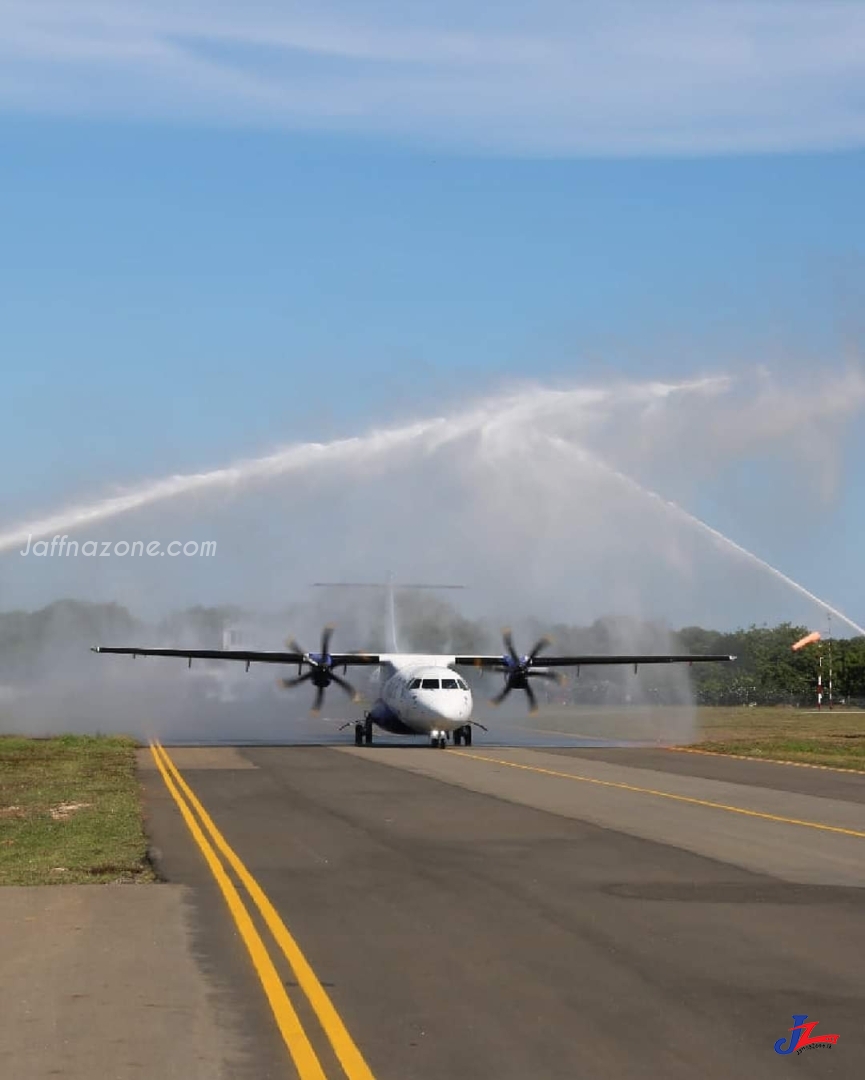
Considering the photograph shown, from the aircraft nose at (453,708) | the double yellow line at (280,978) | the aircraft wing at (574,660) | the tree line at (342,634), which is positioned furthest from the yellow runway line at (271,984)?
the tree line at (342,634)

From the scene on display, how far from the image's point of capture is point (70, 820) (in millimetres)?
24953

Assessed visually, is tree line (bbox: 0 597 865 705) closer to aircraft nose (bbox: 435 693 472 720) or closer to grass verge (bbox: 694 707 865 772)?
grass verge (bbox: 694 707 865 772)

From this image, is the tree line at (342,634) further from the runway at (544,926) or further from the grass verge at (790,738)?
the runway at (544,926)

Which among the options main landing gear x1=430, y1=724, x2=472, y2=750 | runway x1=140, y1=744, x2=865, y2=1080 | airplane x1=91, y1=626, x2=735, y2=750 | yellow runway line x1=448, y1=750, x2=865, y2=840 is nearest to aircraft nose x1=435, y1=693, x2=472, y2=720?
airplane x1=91, y1=626, x2=735, y2=750

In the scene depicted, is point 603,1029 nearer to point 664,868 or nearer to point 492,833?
point 664,868

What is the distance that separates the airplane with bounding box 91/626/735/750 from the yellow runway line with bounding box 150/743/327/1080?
3059 centimetres

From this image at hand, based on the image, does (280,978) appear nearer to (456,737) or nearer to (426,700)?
(426,700)

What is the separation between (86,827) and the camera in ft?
77.2

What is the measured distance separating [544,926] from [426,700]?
120ft

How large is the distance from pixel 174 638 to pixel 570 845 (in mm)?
50785

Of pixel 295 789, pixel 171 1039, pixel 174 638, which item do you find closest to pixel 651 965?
pixel 171 1039

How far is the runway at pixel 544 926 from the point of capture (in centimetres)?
925

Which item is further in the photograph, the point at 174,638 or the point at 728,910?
the point at 174,638

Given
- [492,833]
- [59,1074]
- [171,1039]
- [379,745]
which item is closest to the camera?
[59,1074]
